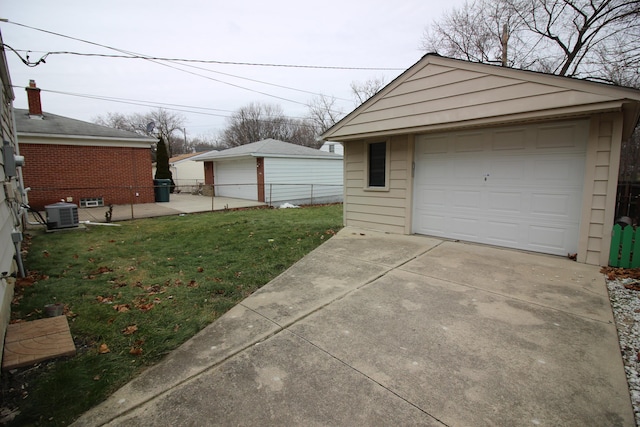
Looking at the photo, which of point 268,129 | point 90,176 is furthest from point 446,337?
point 268,129

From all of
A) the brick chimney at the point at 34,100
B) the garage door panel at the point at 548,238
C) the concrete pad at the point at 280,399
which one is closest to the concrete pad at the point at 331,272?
the concrete pad at the point at 280,399

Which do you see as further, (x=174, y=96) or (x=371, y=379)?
(x=174, y=96)

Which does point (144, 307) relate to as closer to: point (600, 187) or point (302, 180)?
point (600, 187)

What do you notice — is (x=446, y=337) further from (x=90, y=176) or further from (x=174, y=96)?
(x=174, y=96)

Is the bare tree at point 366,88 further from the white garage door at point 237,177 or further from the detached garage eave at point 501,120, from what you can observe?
the detached garage eave at point 501,120

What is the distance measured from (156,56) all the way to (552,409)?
13.5m

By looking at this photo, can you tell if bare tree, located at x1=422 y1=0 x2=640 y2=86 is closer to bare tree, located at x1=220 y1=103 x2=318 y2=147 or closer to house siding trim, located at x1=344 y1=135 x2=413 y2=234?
house siding trim, located at x1=344 y1=135 x2=413 y2=234

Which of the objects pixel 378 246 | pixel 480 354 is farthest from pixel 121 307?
pixel 378 246

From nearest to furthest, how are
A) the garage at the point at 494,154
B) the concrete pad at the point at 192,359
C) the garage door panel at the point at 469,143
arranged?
the concrete pad at the point at 192,359
the garage at the point at 494,154
the garage door panel at the point at 469,143

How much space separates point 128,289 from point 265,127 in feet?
138

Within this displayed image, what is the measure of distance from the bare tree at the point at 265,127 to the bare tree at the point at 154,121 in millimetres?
9054

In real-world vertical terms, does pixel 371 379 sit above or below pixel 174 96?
below

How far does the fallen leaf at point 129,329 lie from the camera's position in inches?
113

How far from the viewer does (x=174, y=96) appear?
31484 millimetres
